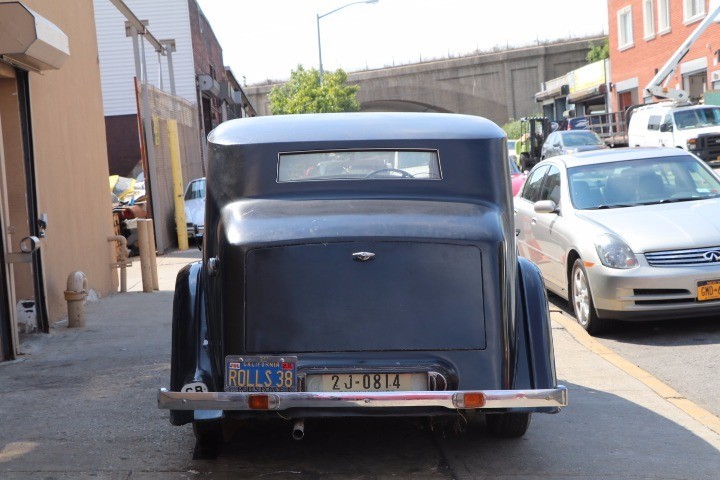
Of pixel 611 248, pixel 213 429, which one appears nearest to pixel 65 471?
pixel 213 429

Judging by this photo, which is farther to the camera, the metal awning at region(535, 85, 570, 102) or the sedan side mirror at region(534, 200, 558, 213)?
the metal awning at region(535, 85, 570, 102)

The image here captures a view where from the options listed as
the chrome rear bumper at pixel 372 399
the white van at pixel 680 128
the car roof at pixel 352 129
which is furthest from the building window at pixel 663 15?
the chrome rear bumper at pixel 372 399

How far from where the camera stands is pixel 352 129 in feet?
18.8

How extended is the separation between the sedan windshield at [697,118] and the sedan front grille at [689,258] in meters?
19.9

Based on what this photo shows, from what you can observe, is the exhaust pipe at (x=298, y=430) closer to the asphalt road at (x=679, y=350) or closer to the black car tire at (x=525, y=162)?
the asphalt road at (x=679, y=350)

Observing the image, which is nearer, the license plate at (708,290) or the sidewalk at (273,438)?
the sidewalk at (273,438)

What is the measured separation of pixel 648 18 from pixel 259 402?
3977 centimetres

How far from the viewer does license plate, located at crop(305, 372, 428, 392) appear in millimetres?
4672

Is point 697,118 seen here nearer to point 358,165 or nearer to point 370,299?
point 358,165

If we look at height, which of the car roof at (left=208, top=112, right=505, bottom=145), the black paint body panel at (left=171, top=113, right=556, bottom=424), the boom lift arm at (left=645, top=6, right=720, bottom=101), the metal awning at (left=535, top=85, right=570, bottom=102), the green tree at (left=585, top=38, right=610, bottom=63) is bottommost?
the black paint body panel at (left=171, top=113, right=556, bottom=424)

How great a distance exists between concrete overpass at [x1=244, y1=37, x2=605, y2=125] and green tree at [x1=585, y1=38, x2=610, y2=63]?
950 millimetres

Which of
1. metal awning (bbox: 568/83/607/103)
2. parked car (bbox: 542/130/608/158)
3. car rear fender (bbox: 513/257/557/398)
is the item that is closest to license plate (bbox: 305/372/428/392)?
car rear fender (bbox: 513/257/557/398)

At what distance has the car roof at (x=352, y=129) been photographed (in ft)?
18.4

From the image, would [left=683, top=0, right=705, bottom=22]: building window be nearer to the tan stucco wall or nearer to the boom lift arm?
the boom lift arm
